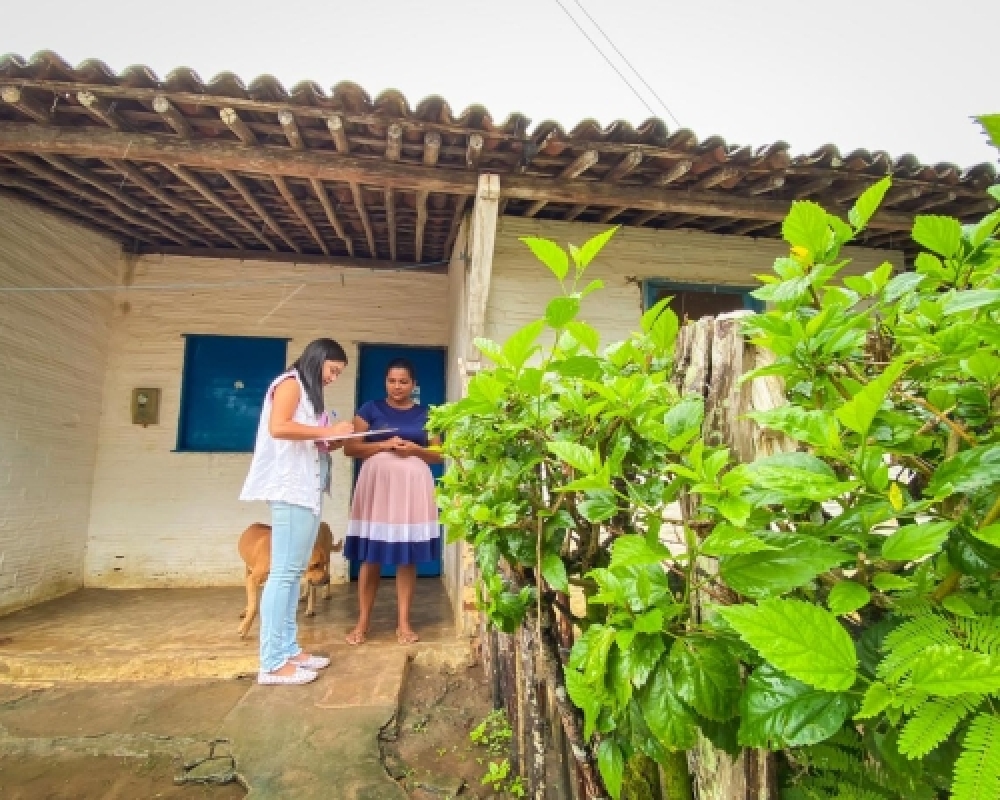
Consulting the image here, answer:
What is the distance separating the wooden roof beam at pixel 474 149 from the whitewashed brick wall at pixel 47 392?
3.80 metres

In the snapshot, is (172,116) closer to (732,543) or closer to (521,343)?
(521,343)

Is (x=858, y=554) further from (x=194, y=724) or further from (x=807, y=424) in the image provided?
(x=194, y=724)

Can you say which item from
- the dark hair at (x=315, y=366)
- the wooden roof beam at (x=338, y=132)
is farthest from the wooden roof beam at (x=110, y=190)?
the dark hair at (x=315, y=366)

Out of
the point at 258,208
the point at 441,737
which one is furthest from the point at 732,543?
the point at 258,208

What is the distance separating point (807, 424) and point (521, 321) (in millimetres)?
3500

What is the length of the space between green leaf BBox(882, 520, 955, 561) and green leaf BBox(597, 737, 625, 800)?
574 millimetres

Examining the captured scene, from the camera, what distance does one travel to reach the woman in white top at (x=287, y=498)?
284 centimetres

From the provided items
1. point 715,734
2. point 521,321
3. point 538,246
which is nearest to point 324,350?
point 521,321

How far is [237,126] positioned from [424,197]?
4.09ft

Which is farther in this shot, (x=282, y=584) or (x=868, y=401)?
(x=282, y=584)

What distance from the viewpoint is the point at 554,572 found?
1104 millimetres

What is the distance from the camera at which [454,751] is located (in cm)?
251

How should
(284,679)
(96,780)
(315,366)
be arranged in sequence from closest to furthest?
(96,780) < (284,679) < (315,366)

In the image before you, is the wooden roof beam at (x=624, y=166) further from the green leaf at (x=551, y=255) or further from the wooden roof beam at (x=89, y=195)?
the wooden roof beam at (x=89, y=195)
